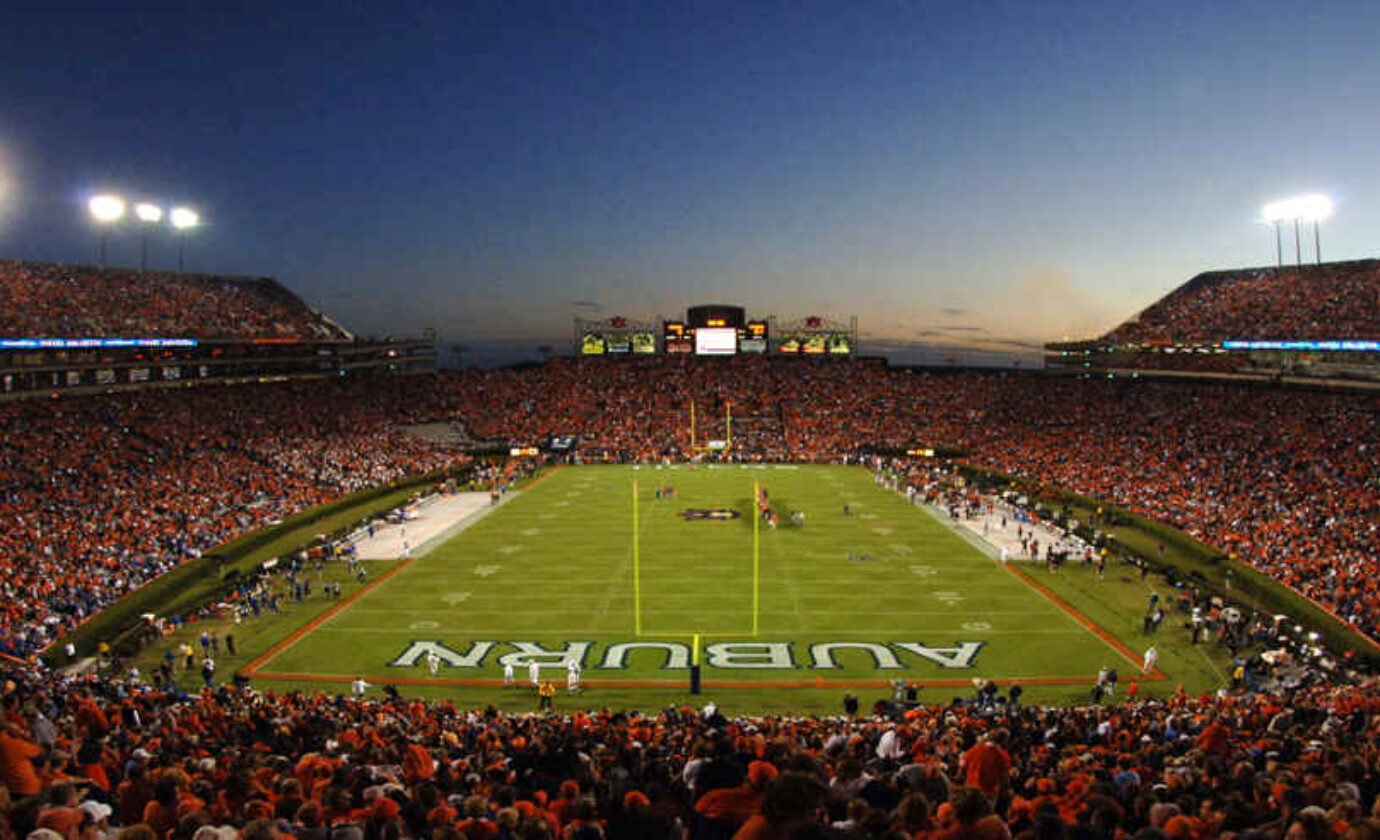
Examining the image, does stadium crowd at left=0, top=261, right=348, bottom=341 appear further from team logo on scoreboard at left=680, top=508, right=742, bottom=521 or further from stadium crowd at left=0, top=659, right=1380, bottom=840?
stadium crowd at left=0, top=659, right=1380, bottom=840

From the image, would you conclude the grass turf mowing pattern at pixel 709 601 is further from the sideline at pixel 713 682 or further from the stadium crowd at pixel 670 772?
the stadium crowd at pixel 670 772

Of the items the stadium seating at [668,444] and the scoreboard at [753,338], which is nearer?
the stadium seating at [668,444]

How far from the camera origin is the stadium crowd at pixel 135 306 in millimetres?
49531

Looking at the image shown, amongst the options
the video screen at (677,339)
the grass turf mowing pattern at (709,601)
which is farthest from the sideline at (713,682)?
the video screen at (677,339)

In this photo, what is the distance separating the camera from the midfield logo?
2225 cm

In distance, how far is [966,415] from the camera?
7194 cm

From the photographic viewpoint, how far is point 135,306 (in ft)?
190

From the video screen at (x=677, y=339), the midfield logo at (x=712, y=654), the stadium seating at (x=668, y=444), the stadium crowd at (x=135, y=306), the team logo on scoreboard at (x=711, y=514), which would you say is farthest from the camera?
the video screen at (x=677, y=339)

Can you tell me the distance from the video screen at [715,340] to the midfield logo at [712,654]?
61.9 meters

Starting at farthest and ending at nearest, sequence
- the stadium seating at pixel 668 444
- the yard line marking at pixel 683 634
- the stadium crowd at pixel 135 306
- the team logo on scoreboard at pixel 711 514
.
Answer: the stadium crowd at pixel 135 306, the team logo on scoreboard at pixel 711 514, the stadium seating at pixel 668 444, the yard line marking at pixel 683 634

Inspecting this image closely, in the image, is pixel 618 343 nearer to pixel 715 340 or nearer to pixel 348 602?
pixel 715 340

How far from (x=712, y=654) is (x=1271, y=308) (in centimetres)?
5899

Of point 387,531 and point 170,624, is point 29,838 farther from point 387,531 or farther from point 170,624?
point 387,531

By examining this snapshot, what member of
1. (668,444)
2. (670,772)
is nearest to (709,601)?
(670,772)
